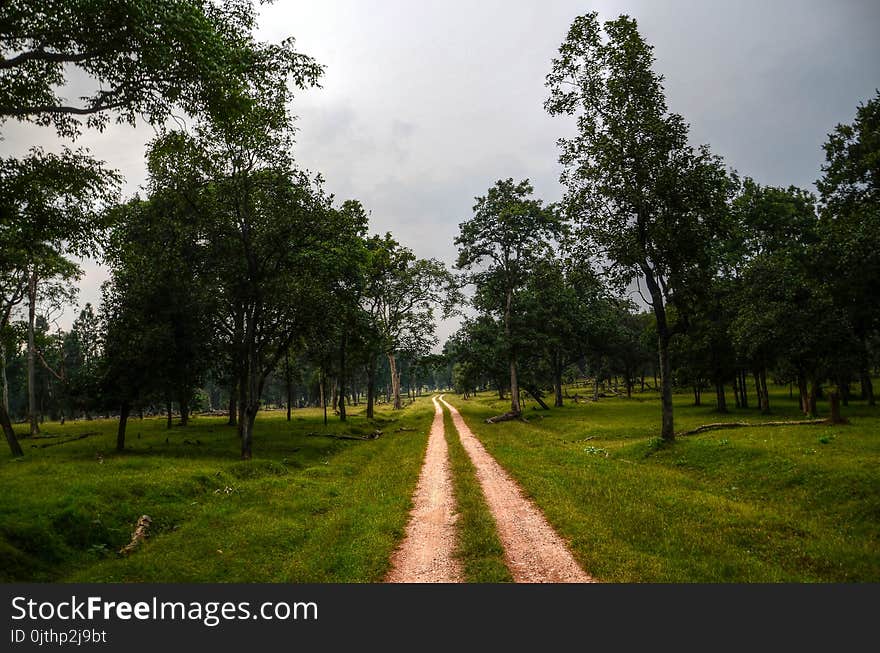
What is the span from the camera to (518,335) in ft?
142

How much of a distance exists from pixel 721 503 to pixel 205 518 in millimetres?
15503

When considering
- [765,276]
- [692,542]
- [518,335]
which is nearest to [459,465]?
[692,542]

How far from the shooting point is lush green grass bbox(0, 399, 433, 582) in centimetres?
939

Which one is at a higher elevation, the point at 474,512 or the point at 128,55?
the point at 128,55

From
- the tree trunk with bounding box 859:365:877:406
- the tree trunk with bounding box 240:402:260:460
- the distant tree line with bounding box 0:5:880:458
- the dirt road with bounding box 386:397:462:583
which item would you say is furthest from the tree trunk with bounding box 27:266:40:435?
the tree trunk with bounding box 859:365:877:406

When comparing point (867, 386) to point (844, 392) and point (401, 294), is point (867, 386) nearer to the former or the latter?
point (844, 392)

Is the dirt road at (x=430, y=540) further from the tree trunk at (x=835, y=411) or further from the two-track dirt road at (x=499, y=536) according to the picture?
the tree trunk at (x=835, y=411)

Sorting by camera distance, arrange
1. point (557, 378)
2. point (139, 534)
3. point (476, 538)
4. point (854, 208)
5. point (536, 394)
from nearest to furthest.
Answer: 1. point (476, 538)
2. point (139, 534)
3. point (854, 208)
4. point (536, 394)
5. point (557, 378)

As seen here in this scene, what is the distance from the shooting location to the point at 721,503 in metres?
12.6

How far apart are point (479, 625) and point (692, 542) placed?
20.1 feet

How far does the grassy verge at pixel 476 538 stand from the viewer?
8.25 metres

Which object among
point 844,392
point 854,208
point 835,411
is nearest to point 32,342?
point 835,411

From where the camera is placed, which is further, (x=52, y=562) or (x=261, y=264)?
(x=261, y=264)

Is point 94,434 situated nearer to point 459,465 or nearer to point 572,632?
point 459,465
